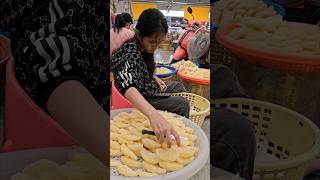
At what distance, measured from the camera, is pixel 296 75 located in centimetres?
56

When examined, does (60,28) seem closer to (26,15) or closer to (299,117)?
(26,15)

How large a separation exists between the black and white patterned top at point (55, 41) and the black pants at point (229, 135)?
21 cm

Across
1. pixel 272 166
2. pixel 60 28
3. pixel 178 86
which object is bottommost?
pixel 272 166

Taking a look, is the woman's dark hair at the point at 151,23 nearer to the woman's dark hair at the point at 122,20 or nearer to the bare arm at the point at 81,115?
the woman's dark hair at the point at 122,20

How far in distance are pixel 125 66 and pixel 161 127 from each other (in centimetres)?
12

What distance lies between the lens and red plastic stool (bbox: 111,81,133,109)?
1.79 ft

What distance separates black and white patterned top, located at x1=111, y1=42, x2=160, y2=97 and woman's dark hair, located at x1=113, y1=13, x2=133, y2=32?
0.12 ft

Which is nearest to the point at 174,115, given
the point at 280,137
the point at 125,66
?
the point at 125,66

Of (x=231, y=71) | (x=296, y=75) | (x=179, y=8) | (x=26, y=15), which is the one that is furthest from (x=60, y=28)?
(x=296, y=75)

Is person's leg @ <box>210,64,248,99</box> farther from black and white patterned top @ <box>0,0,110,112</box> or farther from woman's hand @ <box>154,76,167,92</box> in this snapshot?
black and white patterned top @ <box>0,0,110,112</box>

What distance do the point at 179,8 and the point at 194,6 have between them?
0.04 meters

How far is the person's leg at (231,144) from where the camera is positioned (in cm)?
58

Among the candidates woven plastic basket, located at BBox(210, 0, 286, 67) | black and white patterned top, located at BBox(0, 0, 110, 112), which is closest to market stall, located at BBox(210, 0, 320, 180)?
woven plastic basket, located at BBox(210, 0, 286, 67)

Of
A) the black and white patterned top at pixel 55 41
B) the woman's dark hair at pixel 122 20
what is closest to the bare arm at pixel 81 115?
the black and white patterned top at pixel 55 41
